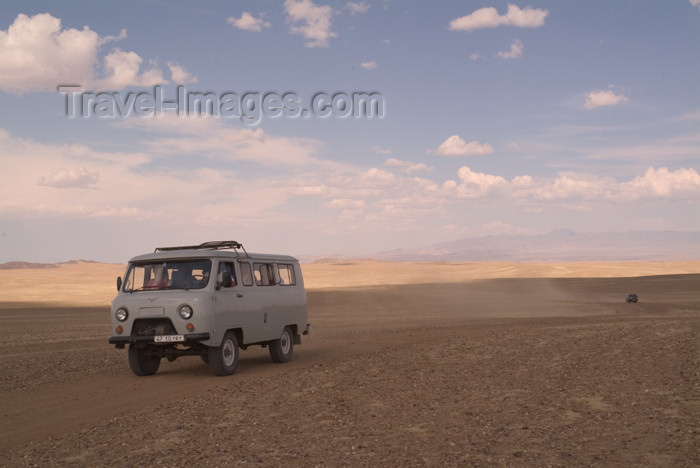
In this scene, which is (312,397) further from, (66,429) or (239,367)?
(239,367)

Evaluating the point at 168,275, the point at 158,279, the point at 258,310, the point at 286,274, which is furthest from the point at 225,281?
the point at 286,274

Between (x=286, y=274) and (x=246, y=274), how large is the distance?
6.63ft

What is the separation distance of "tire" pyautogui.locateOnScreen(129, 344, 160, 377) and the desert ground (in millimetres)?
264

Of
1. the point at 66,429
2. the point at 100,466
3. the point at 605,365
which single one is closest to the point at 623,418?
the point at 605,365

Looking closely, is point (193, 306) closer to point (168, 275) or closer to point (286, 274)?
point (168, 275)

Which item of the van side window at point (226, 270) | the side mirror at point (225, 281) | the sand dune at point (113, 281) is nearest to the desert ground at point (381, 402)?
the side mirror at point (225, 281)

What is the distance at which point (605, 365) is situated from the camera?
42.7 feet

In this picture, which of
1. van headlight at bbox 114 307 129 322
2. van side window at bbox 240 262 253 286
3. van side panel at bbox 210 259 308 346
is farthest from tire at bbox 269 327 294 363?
van headlight at bbox 114 307 129 322

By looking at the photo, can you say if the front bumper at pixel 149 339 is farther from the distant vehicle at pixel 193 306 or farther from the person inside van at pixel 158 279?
the person inside van at pixel 158 279

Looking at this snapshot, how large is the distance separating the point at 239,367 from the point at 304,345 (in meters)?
4.73

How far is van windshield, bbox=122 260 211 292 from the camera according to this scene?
13320 mm

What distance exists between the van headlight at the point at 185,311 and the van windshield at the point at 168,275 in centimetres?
54

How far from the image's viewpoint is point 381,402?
10.2m

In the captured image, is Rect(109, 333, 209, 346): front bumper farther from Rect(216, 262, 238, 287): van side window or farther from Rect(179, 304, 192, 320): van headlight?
Rect(216, 262, 238, 287): van side window
